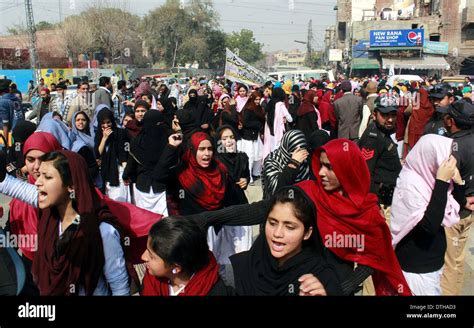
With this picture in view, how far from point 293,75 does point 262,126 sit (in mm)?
21778

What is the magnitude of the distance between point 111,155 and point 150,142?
890 millimetres

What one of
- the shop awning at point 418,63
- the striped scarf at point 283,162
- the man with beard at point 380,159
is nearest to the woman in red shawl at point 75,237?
the striped scarf at point 283,162

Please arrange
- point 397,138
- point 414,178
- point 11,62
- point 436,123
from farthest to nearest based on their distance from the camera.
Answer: point 11,62
point 397,138
point 436,123
point 414,178

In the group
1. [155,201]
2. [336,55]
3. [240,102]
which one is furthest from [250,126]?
[336,55]

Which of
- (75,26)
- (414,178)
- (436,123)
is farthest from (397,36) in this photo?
(414,178)

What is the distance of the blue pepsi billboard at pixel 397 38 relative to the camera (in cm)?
3450

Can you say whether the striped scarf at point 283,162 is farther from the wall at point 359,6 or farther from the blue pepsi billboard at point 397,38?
the wall at point 359,6

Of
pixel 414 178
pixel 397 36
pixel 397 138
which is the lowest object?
pixel 397 138

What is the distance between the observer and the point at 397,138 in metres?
7.23

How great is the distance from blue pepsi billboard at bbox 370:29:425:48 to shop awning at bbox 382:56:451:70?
1.15 metres

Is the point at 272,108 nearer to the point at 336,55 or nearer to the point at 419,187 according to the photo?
the point at 419,187

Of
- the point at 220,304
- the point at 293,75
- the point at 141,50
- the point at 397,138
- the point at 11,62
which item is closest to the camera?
the point at 220,304

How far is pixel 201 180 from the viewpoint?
11.7ft

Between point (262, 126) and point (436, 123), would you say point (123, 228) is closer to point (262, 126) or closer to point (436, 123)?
point (436, 123)
